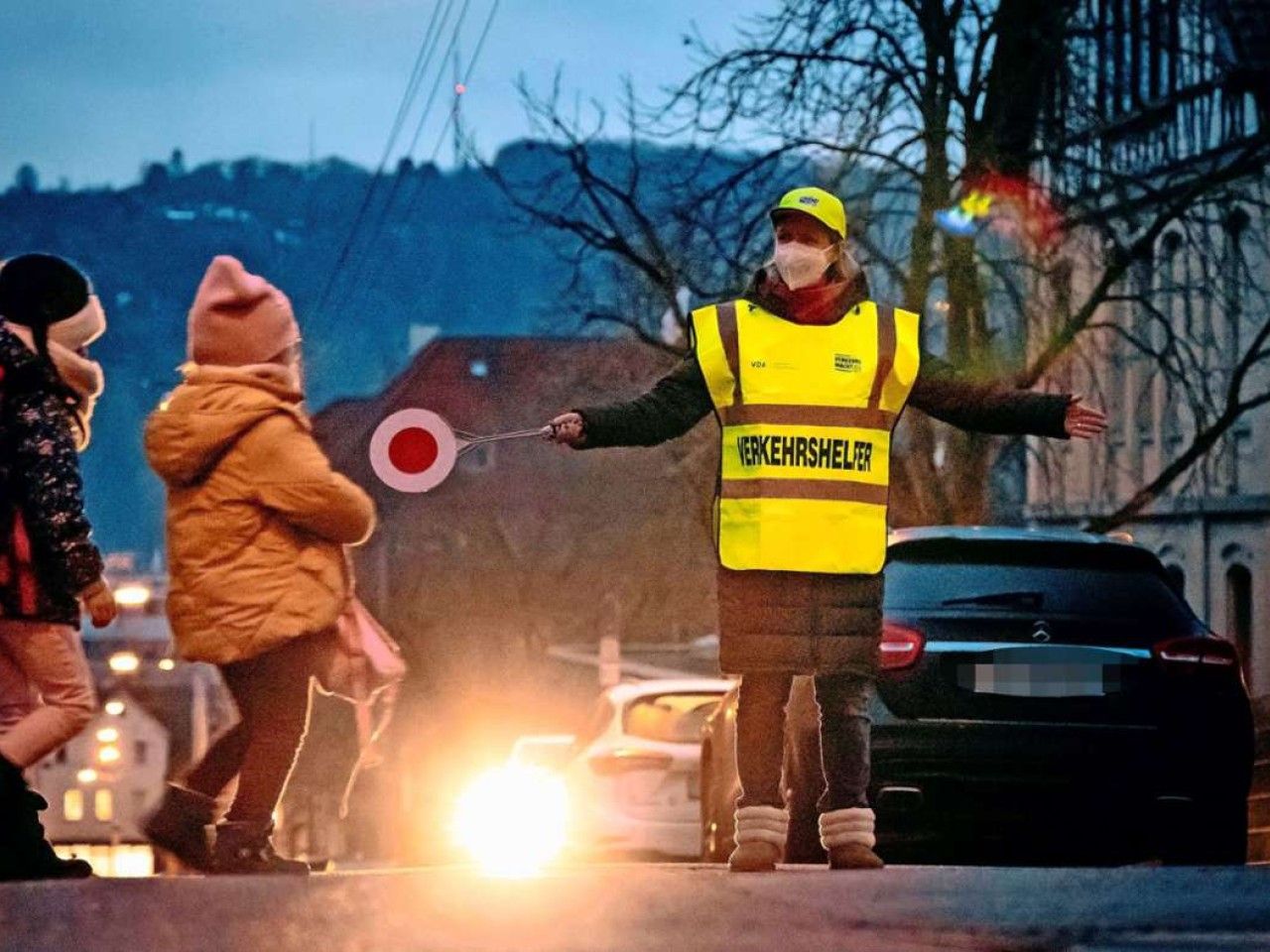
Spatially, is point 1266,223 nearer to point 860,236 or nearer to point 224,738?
point 860,236

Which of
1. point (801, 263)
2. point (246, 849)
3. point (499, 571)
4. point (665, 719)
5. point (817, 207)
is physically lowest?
point (499, 571)

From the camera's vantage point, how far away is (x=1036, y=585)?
33.5ft

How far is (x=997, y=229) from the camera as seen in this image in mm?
24984

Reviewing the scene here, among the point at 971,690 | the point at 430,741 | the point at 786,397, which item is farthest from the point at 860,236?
the point at 430,741

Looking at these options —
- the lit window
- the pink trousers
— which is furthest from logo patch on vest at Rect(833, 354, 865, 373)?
the lit window

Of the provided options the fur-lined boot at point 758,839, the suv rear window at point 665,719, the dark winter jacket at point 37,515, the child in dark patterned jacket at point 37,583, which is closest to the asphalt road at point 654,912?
the fur-lined boot at point 758,839

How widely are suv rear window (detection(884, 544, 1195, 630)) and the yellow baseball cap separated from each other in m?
2.35

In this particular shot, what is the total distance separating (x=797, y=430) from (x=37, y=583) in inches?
86.9

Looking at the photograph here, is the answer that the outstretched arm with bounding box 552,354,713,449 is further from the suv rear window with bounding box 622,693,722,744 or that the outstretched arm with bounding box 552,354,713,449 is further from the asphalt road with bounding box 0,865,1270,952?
the suv rear window with bounding box 622,693,722,744

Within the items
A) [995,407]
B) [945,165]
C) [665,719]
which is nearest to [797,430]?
[995,407]

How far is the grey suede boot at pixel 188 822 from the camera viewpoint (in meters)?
8.36

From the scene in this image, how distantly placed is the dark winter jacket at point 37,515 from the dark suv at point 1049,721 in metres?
2.81

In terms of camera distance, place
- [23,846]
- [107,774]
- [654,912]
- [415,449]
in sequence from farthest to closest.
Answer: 1. [107,774]
2. [415,449]
3. [23,846]
4. [654,912]

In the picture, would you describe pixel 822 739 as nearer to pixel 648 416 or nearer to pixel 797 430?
pixel 797 430
